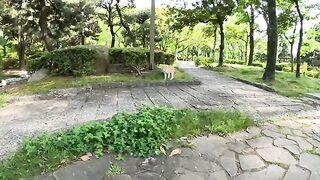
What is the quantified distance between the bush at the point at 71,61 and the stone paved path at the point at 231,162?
20.2 ft

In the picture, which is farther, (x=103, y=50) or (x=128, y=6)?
(x=128, y=6)

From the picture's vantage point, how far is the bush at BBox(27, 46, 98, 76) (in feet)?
29.8

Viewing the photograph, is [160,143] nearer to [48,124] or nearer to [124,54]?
[48,124]

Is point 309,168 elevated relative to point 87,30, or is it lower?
lower

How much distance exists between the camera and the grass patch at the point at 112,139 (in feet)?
10.4

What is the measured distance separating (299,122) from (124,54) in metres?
6.49

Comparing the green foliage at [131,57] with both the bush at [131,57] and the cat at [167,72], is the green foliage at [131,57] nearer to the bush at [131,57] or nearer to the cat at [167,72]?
the bush at [131,57]

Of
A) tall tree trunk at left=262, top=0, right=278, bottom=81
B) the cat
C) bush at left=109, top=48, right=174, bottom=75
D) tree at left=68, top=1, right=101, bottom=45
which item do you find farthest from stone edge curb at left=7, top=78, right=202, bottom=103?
tree at left=68, top=1, right=101, bottom=45

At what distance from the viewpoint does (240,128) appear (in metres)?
4.24

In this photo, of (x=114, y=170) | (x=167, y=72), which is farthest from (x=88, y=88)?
(x=114, y=170)

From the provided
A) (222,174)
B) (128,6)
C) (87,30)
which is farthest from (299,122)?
(87,30)

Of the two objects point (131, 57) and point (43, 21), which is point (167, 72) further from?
point (43, 21)

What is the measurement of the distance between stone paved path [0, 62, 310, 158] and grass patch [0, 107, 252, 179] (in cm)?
45

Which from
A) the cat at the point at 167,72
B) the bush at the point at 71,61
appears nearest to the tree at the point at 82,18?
the bush at the point at 71,61
